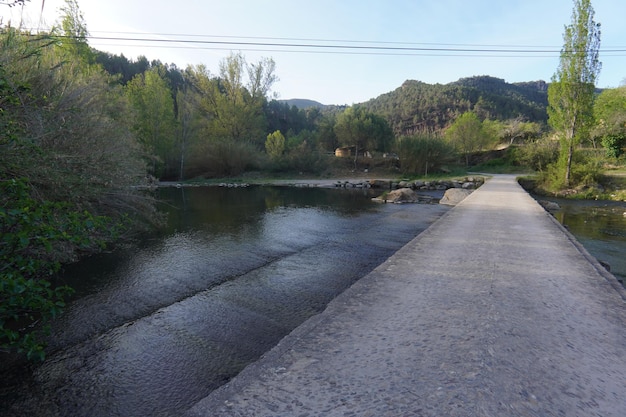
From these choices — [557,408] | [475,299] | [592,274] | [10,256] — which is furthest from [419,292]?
[10,256]

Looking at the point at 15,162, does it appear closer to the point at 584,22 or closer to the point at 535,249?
the point at 535,249

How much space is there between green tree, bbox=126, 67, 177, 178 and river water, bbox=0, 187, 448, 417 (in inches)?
956

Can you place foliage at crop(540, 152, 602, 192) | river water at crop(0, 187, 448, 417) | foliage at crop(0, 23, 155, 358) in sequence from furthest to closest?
foliage at crop(540, 152, 602, 192), river water at crop(0, 187, 448, 417), foliage at crop(0, 23, 155, 358)

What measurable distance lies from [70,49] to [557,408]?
2774 centimetres

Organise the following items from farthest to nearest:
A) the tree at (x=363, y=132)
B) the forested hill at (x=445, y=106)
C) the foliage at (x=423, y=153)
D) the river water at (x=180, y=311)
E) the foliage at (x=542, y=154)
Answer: the forested hill at (x=445, y=106) < the tree at (x=363, y=132) < the foliage at (x=423, y=153) < the foliage at (x=542, y=154) < the river water at (x=180, y=311)

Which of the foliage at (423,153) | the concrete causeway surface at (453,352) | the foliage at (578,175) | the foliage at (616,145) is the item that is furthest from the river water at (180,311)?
the foliage at (616,145)

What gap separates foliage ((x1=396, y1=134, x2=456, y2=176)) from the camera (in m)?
34.9

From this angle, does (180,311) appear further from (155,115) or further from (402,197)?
(155,115)

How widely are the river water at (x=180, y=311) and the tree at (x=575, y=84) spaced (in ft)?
56.3

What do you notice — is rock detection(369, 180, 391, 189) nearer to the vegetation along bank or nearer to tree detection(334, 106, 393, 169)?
the vegetation along bank

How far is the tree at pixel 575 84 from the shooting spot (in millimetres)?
20719

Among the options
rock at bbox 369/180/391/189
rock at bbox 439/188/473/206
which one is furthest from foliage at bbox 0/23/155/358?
rock at bbox 369/180/391/189

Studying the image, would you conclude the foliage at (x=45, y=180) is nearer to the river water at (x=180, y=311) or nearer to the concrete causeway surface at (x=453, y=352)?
the river water at (x=180, y=311)

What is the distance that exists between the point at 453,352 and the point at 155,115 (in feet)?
112
